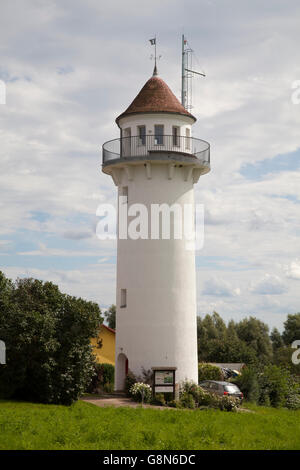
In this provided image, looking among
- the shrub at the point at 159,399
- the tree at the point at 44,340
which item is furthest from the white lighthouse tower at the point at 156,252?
the tree at the point at 44,340

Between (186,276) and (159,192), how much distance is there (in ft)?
15.9

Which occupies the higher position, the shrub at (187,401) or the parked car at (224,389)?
the parked car at (224,389)

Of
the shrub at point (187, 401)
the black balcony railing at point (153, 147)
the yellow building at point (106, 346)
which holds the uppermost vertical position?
the black balcony railing at point (153, 147)

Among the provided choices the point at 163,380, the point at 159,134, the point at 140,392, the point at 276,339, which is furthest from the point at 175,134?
the point at 276,339

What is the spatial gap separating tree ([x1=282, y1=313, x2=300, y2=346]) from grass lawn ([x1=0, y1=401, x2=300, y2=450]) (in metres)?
68.3

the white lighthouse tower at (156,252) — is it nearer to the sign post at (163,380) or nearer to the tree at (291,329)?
the sign post at (163,380)

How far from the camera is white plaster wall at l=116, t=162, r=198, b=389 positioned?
108 ft

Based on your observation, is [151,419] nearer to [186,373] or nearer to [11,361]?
[11,361]

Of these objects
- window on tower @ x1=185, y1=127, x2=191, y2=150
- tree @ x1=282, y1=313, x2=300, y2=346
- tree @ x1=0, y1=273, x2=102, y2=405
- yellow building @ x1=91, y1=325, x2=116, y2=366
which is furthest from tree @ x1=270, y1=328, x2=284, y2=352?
tree @ x1=0, y1=273, x2=102, y2=405

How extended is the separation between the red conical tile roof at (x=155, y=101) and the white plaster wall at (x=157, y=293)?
39.2 inches

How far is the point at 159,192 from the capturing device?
33.9 m

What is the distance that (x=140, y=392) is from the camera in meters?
30.7

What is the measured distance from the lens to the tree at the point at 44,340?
25.8 m
